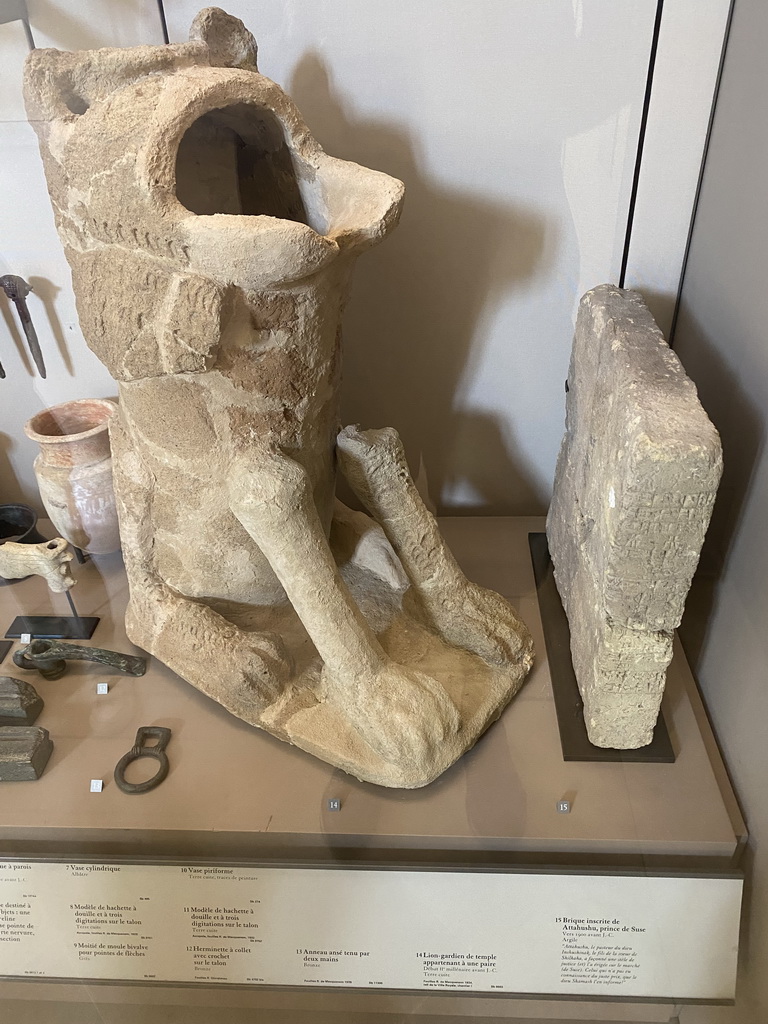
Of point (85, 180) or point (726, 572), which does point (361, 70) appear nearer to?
point (85, 180)

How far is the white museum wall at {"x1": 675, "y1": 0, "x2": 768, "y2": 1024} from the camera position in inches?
57.8

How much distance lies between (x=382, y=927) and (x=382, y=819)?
0.66 ft

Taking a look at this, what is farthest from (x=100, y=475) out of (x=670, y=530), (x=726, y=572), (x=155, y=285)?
(x=726, y=572)

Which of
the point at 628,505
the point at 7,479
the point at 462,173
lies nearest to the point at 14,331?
the point at 7,479

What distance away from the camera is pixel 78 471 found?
198cm

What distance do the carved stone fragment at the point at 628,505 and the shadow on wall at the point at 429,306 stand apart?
28 centimetres

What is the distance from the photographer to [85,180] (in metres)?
1.28

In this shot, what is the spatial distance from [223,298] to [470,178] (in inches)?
34.0

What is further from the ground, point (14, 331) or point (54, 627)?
point (14, 331)

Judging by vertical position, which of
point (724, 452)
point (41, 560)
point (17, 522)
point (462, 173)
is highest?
point (462, 173)

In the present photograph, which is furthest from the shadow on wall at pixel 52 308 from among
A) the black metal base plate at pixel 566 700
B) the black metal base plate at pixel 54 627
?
the black metal base plate at pixel 566 700

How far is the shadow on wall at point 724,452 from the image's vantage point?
1.56m

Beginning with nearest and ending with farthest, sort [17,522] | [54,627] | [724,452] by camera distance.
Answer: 1. [724,452]
2. [54,627]
3. [17,522]

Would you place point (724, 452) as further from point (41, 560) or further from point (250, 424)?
point (41, 560)
